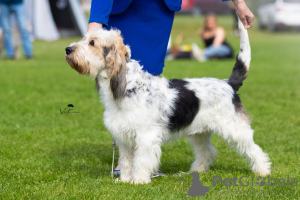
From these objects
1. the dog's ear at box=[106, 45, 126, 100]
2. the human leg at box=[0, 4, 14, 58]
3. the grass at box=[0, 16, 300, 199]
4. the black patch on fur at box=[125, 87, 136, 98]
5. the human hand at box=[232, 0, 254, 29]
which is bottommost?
the human leg at box=[0, 4, 14, 58]

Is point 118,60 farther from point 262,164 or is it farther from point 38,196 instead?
point 262,164

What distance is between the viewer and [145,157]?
181 inches

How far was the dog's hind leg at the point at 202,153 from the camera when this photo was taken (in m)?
5.32

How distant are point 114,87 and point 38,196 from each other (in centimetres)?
120

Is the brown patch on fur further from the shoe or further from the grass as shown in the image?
the shoe

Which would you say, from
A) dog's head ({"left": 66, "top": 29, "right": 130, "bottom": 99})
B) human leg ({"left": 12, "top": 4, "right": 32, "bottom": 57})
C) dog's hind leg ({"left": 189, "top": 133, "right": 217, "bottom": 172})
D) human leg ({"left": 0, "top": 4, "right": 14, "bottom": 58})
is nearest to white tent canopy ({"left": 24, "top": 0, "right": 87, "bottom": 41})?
human leg ({"left": 0, "top": 4, "right": 14, "bottom": 58})

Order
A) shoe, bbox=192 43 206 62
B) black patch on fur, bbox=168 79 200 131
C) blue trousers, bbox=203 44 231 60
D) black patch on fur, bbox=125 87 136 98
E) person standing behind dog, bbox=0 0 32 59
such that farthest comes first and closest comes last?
blue trousers, bbox=203 44 231 60, shoe, bbox=192 43 206 62, person standing behind dog, bbox=0 0 32 59, black patch on fur, bbox=168 79 200 131, black patch on fur, bbox=125 87 136 98

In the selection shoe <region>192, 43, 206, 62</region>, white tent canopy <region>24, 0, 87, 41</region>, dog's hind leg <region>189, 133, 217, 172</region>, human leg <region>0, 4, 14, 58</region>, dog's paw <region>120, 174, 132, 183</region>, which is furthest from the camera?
white tent canopy <region>24, 0, 87, 41</region>

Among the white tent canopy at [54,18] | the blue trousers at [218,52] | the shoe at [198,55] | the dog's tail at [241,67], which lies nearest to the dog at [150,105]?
the dog's tail at [241,67]

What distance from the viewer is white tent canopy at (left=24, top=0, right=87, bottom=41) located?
25.4 m

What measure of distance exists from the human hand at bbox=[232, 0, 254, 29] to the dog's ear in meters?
1.43

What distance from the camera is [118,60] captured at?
14.2 ft

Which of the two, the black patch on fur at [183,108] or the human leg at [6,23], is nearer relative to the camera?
the black patch on fur at [183,108]

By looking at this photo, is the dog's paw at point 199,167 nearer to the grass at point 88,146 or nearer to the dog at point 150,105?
the grass at point 88,146
